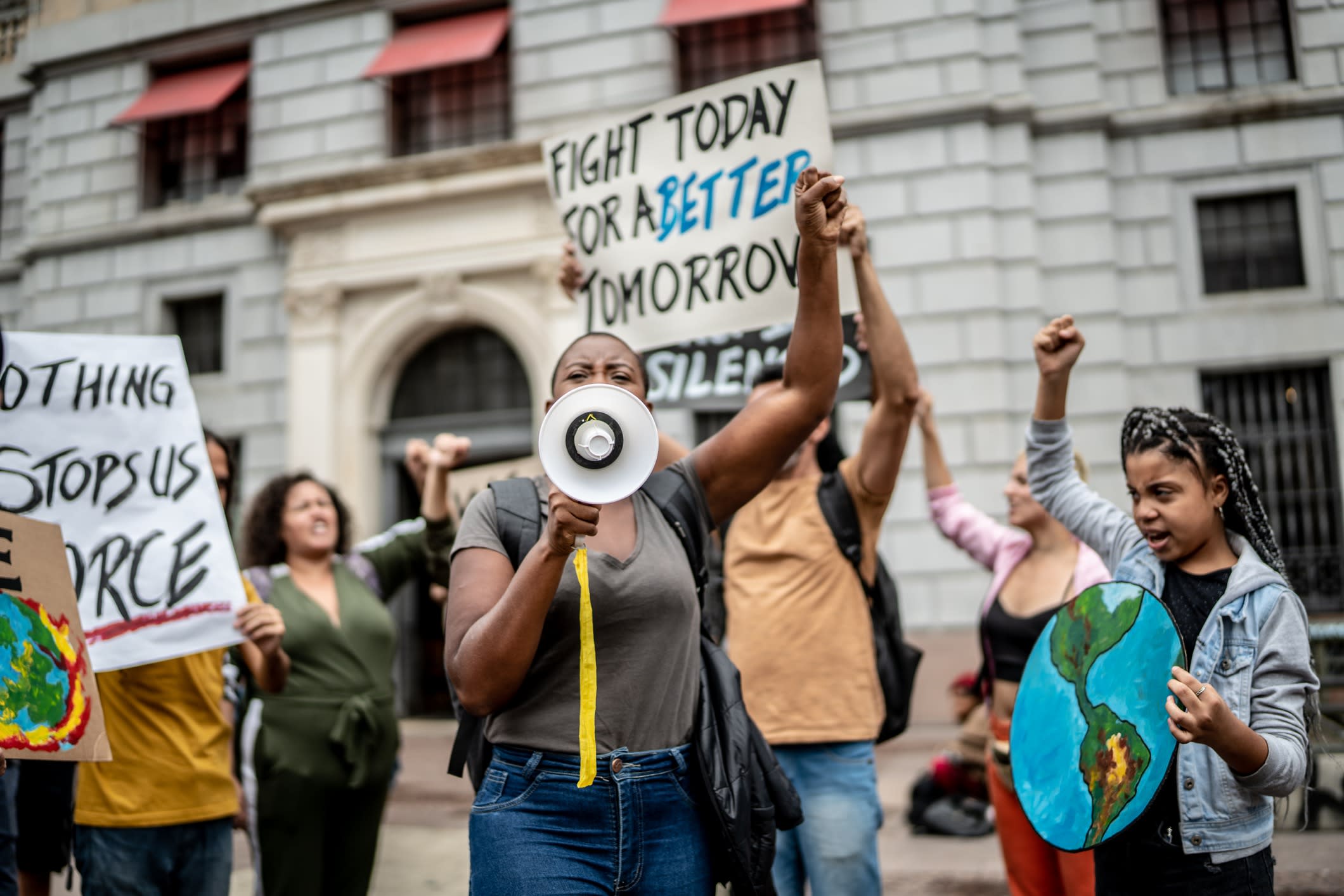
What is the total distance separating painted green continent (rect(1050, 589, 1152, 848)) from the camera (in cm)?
241

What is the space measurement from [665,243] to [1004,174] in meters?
7.56

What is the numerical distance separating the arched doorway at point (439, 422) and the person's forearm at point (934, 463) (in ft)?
27.9

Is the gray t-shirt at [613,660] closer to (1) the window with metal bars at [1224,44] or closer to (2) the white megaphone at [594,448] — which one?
(2) the white megaphone at [594,448]

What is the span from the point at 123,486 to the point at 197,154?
11938 mm

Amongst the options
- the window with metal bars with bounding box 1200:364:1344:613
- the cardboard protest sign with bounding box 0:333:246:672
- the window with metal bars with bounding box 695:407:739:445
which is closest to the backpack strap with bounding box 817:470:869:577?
the cardboard protest sign with bounding box 0:333:246:672

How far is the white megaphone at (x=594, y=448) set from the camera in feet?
6.71

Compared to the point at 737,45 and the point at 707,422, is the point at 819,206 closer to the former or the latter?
the point at 707,422

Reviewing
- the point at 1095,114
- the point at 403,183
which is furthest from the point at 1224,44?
the point at 403,183

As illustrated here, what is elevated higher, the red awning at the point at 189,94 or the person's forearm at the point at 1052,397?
the red awning at the point at 189,94

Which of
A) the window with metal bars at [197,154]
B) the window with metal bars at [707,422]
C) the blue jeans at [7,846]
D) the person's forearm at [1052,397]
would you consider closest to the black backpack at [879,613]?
the person's forearm at [1052,397]

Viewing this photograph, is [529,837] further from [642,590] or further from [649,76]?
[649,76]

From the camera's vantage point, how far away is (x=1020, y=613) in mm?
3721

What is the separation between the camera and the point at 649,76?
11.8m

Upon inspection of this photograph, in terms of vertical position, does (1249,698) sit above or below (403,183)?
below
